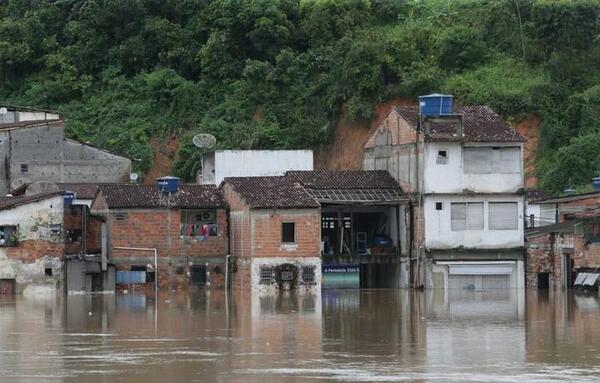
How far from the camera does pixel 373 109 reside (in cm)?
8494

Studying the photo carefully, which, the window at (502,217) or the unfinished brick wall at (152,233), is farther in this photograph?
the unfinished brick wall at (152,233)

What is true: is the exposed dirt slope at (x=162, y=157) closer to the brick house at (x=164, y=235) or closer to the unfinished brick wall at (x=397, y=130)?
the brick house at (x=164, y=235)

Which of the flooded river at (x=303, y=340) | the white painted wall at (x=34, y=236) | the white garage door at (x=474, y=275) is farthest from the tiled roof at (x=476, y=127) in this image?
the white painted wall at (x=34, y=236)

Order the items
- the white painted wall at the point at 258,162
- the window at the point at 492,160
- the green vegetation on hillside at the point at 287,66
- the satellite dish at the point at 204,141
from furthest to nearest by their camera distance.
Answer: the green vegetation on hillside at the point at 287,66 → the satellite dish at the point at 204,141 → the white painted wall at the point at 258,162 → the window at the point at 492,160

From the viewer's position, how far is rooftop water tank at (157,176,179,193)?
67188 mm

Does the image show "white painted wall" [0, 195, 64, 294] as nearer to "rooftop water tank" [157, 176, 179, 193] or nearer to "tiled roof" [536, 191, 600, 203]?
"rooftop water tank" [157, 176, 179, 193]

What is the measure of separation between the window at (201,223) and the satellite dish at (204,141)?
1493cm

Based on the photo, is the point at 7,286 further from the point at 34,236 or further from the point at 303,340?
the point at 303,340

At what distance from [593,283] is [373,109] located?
27.1 m

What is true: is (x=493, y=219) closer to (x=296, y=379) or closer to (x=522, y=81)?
(x=522, y=81)

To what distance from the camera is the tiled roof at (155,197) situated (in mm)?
66688

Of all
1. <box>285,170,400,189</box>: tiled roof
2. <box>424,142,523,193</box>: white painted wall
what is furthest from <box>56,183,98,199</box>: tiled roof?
<box>424,142,523,193</box>: white painted wall

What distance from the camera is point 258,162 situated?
74.8 m

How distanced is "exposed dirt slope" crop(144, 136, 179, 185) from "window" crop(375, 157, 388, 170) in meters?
20.2
